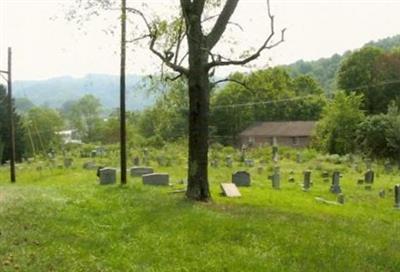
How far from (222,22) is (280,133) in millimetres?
66703

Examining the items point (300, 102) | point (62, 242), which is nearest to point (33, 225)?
point (62, 242)

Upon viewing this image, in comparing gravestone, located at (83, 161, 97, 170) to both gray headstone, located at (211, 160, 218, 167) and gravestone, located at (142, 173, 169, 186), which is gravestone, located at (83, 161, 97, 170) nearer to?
gray headstone, located at (211, 160, 218, 167)

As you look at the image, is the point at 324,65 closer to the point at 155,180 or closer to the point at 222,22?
the point at 155,180

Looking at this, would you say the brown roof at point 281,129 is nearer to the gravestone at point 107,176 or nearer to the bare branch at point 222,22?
the gravestone at point 107,176

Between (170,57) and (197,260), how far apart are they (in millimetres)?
9782

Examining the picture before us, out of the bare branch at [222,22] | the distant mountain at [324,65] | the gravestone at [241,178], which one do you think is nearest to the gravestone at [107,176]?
the gravestone at [241,178]

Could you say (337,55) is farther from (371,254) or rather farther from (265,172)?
(371,254)

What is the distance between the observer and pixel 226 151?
54438mm

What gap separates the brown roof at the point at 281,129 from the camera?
3246 inches

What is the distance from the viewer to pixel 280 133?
8394cm

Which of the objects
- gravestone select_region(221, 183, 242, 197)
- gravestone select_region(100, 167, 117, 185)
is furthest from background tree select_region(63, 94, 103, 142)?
gravestone select_region(221, 183, 242, 197)

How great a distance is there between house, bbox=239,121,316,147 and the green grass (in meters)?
64.9

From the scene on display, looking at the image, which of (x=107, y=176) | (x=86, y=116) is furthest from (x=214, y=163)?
(x=86, y=116)

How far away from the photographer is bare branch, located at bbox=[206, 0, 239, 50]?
17875 millimetres
